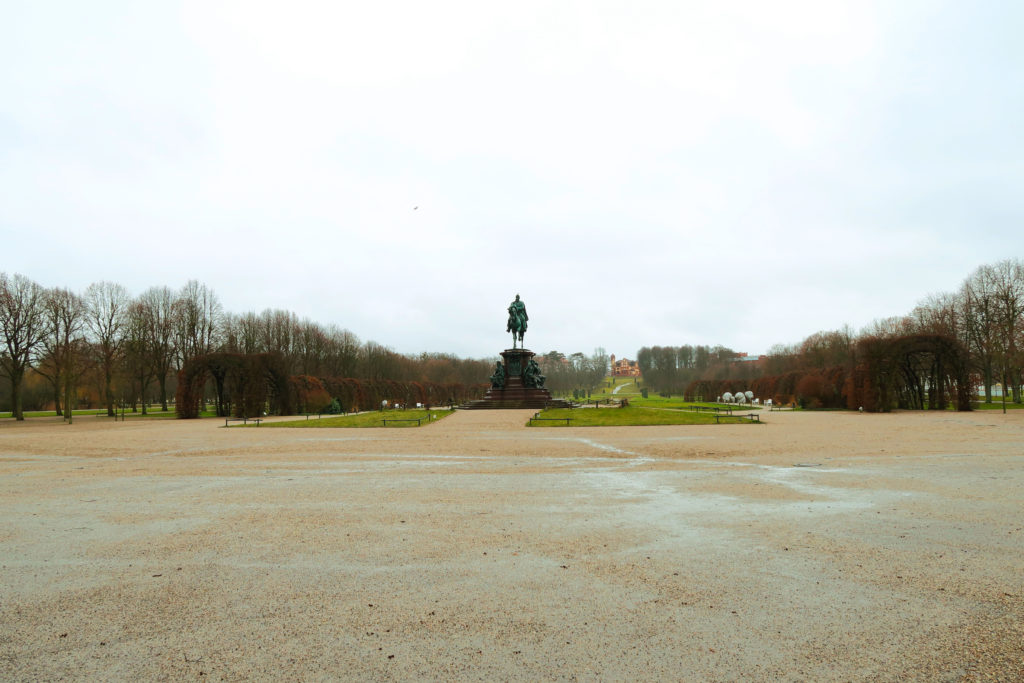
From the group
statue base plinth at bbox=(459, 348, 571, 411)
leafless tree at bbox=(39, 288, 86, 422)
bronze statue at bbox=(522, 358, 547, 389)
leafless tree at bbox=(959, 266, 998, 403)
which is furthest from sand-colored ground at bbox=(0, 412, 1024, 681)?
leafless tree at bbox=(959, 266, 998, 403)

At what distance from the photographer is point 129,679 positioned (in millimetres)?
3408

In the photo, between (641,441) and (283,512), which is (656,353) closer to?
(641,441)

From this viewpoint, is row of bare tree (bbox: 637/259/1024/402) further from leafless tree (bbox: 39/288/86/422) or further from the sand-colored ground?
leafless tree (bbox: 39/288/86/422)

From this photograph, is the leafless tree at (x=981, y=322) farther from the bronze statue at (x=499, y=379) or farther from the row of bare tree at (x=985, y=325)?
the bronze statue at (x=499, y=379)

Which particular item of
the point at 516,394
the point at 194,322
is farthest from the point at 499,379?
the point at 194,322

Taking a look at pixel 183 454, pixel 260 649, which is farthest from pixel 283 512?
pixel 183 454

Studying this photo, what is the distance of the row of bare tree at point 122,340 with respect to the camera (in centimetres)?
4106

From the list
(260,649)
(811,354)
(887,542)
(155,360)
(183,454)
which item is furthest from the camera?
(811,354)

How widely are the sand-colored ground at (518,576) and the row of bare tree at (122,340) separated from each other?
38.2 m

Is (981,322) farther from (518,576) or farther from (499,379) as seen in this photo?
(518,576)

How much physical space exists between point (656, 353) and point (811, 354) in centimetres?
6571

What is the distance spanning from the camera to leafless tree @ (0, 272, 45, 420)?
40.3m

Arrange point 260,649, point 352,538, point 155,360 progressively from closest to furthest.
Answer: point 260,649
point 352,538
point 155,360

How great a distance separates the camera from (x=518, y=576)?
5168 mm
